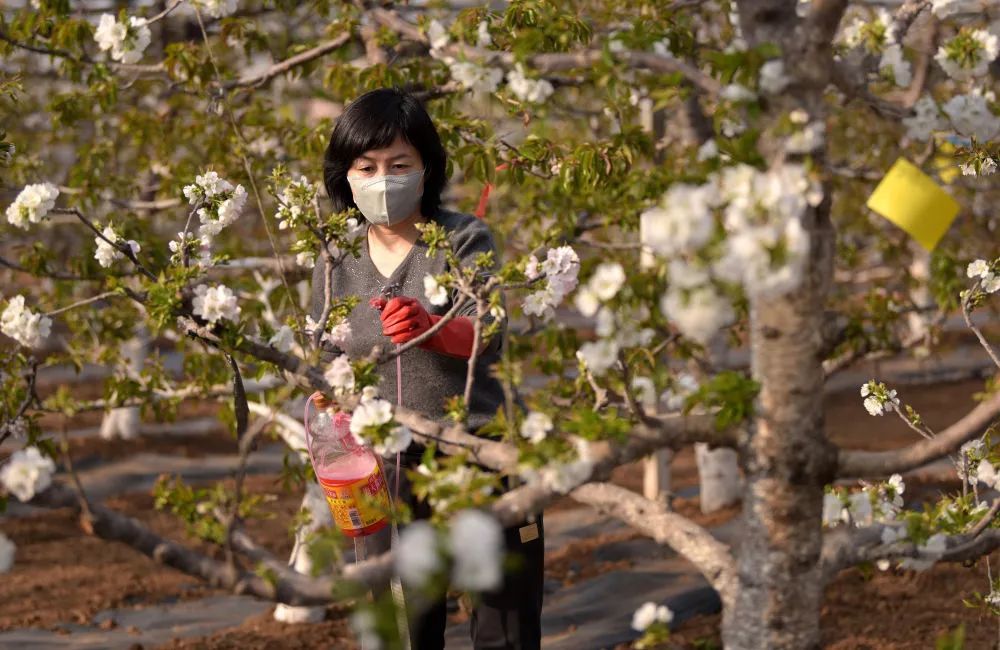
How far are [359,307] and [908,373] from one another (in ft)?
31.5

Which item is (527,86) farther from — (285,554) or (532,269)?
(285,554)

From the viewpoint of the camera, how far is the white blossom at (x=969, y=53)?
8.51 feet

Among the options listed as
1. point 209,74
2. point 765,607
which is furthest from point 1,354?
point 765,607

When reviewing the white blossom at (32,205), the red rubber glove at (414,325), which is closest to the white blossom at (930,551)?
the red rubber glove at (414,325)

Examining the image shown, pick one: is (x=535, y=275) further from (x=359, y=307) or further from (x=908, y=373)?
(x=908, y=373)

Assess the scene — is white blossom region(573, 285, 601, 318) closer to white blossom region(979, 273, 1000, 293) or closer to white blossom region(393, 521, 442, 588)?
white blossom region(393, 521, 442, 588)

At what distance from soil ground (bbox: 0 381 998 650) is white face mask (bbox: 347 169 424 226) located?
1.44m

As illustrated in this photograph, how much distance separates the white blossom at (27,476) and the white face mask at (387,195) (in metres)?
1.45

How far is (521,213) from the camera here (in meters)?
5.49

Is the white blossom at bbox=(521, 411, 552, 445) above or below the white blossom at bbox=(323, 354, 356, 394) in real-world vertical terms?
above

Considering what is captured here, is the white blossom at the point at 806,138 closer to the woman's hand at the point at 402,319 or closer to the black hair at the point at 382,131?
the woman's hand at the point at 402,319

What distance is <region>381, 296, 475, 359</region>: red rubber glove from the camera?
271cm

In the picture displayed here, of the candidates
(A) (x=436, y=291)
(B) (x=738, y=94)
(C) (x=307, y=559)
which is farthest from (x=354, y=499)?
(C) (x=307, y=559)

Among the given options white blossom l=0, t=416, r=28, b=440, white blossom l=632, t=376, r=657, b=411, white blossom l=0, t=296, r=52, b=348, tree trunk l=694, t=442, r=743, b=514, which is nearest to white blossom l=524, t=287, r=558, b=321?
white blossom l=0, t=296, r=52, b=348
